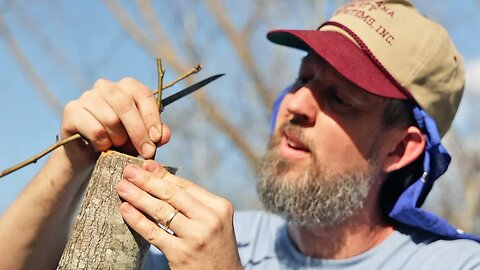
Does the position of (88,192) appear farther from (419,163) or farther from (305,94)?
(419,163)

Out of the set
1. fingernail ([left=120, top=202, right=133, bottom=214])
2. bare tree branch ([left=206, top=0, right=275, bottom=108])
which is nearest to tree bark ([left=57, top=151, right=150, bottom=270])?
fingernail ([left=120, top=202, right=133, bottom=214])

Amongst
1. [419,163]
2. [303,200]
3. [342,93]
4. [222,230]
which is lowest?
[419,163]

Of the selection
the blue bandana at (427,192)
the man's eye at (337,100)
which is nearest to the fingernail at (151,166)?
the man's eye at (337,100)

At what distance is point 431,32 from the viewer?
2941 millimetres

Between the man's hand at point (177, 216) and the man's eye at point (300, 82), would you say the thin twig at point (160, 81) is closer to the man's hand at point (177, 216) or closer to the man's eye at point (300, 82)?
the man's hand at point (177, 216)

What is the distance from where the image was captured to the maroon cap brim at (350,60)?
2.70 m

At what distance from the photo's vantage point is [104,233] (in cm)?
191

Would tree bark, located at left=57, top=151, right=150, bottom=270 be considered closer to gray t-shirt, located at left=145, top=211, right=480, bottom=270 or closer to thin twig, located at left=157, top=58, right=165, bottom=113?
thin twig, located at left=157, top=58, right=165, bottom=113

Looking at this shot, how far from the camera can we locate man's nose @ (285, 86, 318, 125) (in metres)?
2.76

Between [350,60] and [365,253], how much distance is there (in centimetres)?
76

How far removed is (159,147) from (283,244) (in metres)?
1.01

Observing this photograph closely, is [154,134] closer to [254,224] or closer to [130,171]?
[130,171]

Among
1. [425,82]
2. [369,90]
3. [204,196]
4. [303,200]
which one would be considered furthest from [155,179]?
[425,82]

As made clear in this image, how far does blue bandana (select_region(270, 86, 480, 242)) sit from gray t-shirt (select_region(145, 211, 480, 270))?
0.16 feet
